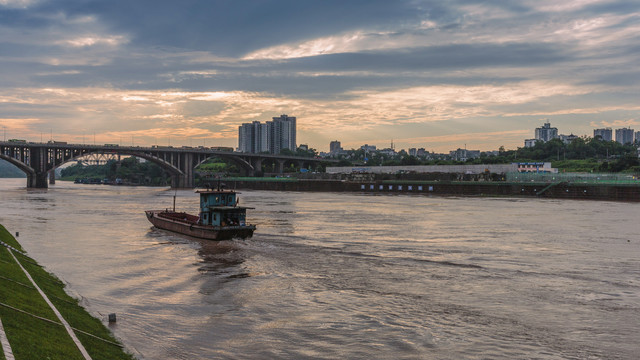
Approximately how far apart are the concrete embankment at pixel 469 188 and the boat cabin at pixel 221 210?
7494cm

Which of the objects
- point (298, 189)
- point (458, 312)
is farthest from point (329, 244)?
point (298, 189)

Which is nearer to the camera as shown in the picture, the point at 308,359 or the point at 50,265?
the point at 308,359

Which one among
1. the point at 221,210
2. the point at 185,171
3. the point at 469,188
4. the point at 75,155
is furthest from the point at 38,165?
the point at 221,210

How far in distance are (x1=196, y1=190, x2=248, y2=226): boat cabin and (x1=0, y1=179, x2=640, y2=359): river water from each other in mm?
2222

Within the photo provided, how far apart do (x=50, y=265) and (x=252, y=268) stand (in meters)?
12.4

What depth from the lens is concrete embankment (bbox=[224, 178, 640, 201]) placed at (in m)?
102

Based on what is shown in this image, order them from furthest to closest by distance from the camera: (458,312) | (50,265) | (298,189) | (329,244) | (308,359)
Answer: (298,189) < (329,244) < (50,265) < (458,312) < (308,359)

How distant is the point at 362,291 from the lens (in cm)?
2533

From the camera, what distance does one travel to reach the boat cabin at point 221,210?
43906mm

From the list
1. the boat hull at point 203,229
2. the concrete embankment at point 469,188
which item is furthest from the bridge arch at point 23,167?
the boat hull at point 203,229

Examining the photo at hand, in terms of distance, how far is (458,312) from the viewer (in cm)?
2180

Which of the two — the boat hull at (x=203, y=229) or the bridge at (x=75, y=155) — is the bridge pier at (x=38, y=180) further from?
the boat hull at (x=203, y=229)

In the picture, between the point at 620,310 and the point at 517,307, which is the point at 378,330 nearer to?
the point at 517,307

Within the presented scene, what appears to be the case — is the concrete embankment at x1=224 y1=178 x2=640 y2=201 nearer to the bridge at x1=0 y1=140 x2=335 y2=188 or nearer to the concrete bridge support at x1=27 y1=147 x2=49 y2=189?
the bridge at x1=0 y1=140 x2=335 y2=188
